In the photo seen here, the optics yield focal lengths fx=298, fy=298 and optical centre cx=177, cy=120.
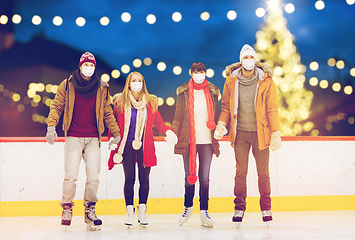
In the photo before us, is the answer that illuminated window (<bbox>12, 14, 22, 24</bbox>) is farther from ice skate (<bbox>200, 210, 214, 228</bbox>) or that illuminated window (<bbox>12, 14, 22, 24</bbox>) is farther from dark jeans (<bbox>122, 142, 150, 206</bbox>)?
ice skate (<bbox>200, 210, 214, 228</bbox>)

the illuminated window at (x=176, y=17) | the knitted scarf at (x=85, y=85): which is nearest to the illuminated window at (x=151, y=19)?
the illuminated window at (x=176, y=17)

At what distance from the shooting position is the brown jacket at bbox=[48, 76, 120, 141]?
261 centimetres

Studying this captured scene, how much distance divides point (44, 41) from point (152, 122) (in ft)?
6.88

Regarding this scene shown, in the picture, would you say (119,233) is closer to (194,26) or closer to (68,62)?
(68,62)

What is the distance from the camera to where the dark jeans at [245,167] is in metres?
2.67

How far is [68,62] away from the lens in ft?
12.7

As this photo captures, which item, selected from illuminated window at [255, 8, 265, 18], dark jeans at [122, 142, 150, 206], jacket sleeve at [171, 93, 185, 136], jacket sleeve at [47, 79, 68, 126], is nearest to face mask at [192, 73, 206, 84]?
jacket sleeve at [171, 93, 185, 136]

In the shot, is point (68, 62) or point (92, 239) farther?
point (68, 62)

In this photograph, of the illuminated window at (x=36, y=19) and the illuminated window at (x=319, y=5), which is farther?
the illuminated window at (x=319, y=5)

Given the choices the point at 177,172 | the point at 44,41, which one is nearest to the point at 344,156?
the point at 177,172

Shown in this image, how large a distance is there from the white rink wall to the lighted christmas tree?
21.3 inches

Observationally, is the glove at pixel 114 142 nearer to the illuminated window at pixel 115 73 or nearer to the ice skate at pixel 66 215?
the ice skate at pixel 66 215

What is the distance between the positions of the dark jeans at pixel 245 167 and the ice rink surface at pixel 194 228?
256 mm

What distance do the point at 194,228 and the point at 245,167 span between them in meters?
0.73
